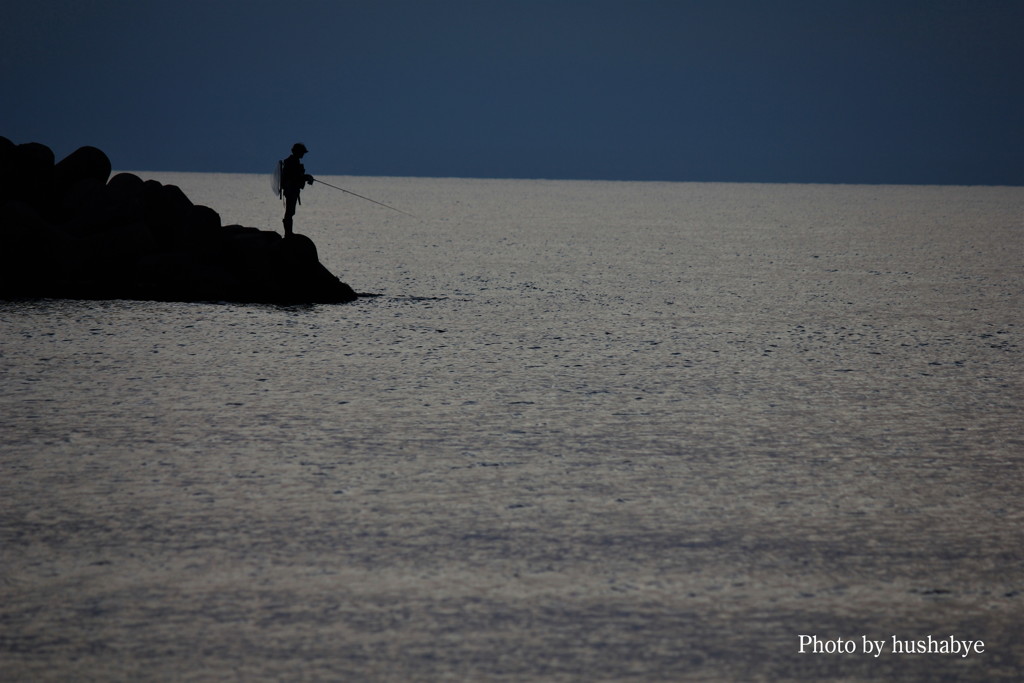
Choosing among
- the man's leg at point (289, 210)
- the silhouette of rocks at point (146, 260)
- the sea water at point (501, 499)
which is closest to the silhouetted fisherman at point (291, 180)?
the man's leg at point (289, 210)

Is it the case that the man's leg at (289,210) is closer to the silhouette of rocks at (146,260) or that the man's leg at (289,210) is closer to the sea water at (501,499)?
the silhouette of rocks at (146,260)

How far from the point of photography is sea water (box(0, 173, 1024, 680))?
3.72m

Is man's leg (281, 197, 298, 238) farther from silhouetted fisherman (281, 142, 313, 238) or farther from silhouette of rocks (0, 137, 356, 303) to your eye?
silhouette of rocks (0, 137, 356, 303)

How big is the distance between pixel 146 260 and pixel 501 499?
11.4 metres

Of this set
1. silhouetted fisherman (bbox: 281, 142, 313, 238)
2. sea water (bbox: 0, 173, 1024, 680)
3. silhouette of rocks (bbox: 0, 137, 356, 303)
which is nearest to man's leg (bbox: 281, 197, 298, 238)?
silhouetted fisherman (bbox: 281, 142, 313, 238)

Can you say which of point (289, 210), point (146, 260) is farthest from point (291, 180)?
point (146, 260)

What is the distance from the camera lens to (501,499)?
548 cm

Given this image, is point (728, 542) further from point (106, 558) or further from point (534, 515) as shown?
point (106, 558)

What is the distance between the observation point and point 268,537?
4824mm

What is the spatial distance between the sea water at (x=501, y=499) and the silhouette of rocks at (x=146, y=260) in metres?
2.45

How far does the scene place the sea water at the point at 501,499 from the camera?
12.2ft

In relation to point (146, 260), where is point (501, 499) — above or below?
below

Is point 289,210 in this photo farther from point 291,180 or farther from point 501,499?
point 501,499

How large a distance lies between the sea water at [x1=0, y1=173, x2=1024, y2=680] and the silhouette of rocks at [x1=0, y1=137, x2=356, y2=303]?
2450 mm
